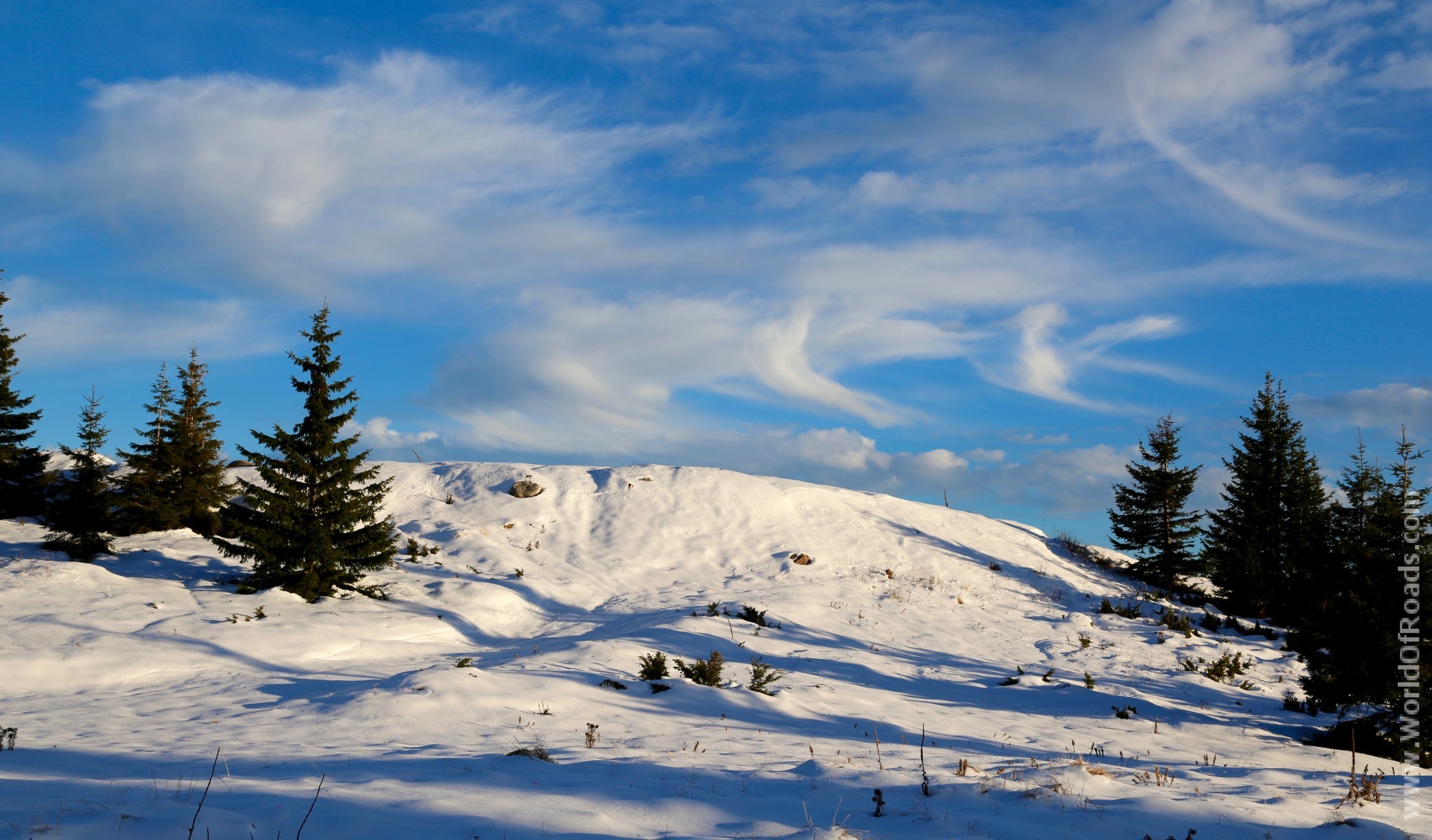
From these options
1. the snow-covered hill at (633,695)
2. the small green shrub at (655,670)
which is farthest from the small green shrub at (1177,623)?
the small green shrub at (655,670)

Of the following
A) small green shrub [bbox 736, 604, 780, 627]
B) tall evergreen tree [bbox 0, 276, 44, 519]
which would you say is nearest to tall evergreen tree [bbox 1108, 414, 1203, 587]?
small green shrub [bbox 736, 604, 780, 627]

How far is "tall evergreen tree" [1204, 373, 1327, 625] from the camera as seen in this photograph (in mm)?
24984

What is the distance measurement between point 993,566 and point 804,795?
20961 mm

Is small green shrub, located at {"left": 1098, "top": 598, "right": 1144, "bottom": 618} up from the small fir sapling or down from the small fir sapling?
up

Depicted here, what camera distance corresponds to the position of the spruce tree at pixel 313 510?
17359 mm

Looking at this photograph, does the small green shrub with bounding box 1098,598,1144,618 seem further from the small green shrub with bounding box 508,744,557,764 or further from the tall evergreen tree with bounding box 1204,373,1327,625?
the small green shrub with bounding box 508,744,557,764

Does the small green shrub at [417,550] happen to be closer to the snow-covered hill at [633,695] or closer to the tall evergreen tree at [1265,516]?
the snow-covered hill at [633,695]

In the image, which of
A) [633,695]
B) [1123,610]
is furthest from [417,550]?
[1123,610]

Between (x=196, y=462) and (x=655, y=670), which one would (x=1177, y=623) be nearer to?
(x=655, y=670)

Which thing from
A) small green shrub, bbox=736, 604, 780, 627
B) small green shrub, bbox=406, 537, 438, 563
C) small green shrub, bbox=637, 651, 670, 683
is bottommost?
small green shrub, bbox=637, 651, 670, 683

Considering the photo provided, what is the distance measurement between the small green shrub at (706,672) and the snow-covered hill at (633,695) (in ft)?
0.80

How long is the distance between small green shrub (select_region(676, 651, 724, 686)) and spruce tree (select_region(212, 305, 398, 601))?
9.82 metres

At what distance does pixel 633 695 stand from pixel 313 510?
36.5 feet

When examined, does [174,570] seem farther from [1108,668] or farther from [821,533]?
[1108,668]
